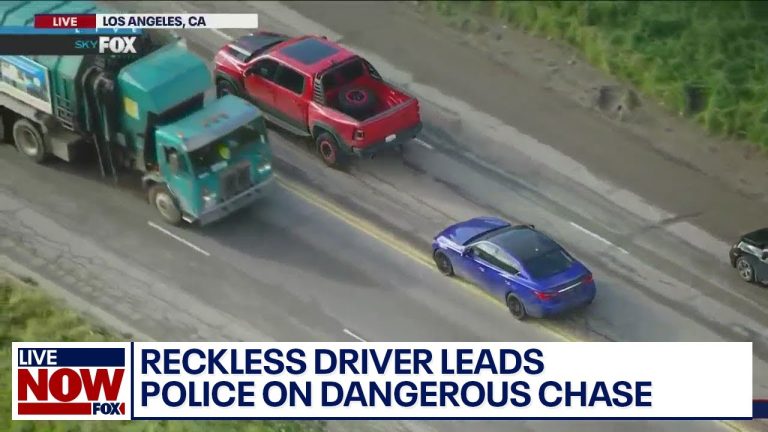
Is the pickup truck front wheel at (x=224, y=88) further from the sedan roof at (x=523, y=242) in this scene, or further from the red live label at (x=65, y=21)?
the sedan roof at (x=523, y=242)

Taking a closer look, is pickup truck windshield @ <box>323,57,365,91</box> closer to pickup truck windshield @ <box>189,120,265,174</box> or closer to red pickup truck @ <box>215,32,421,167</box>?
red pickup truck @ <box>215,32,421,167</box>

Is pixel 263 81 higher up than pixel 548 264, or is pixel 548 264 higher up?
pixel 263 81

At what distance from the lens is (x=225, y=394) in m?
25.9

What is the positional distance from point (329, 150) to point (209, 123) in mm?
3788

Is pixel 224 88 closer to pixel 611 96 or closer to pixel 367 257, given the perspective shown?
pixel 367 257

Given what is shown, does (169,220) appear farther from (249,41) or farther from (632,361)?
(632,361)

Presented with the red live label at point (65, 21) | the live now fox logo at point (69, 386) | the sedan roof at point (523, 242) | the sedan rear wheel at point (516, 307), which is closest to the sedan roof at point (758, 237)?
the sedan roof at point (523, 242)

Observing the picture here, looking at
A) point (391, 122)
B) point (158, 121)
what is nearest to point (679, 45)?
point (391, 122)

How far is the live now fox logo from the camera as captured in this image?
1016 inches

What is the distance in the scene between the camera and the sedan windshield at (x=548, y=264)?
2805 cm

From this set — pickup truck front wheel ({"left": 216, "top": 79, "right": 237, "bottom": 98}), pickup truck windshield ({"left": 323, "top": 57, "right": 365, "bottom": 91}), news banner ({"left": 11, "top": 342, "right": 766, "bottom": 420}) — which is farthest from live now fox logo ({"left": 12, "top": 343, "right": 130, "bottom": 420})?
pickup truck front wheel ({"left": 216, "top": 79, "right": 237, "bottom": 98})

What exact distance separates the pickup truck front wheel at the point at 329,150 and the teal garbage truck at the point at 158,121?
7.23 feet

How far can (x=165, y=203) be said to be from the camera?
30.2 metres

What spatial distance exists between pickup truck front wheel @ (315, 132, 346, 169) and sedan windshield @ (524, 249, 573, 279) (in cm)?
620
